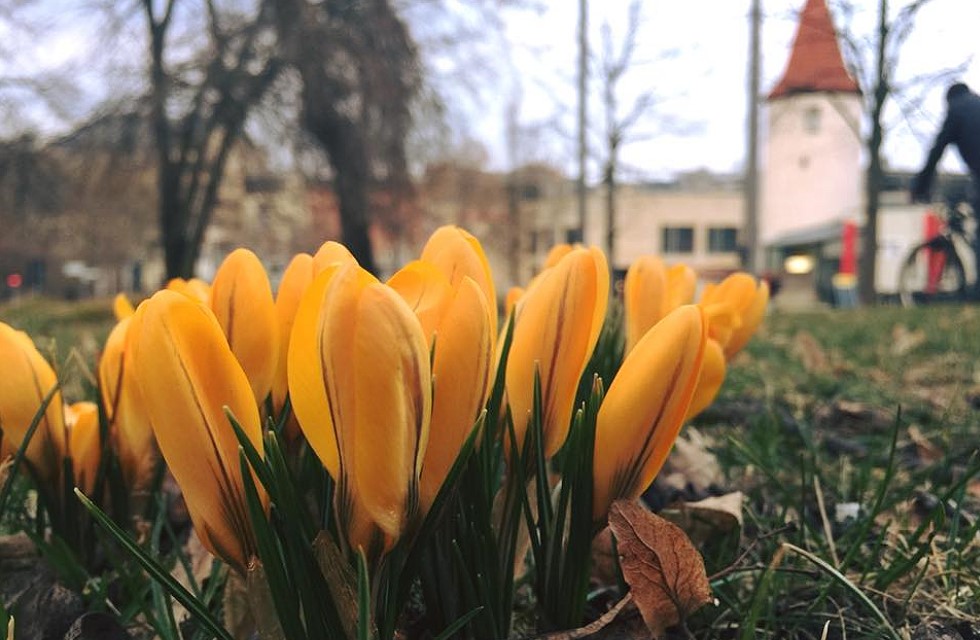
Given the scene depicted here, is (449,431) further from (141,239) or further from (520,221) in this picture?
(141,239)

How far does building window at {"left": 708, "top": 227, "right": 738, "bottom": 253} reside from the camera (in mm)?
38250

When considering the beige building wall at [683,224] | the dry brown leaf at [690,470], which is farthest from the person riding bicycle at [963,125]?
the beige building wall at [683,224]

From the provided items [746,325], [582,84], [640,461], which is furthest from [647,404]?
[582,84]

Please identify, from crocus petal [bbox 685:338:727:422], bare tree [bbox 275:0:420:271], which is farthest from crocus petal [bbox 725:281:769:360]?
bare tree [bbox 275:0:420:271]

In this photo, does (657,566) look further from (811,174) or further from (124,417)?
(811,174)

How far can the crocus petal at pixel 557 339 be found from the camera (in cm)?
57

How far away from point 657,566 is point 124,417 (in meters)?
0.54

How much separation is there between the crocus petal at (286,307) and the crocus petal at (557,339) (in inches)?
8.2

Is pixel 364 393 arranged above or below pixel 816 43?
below

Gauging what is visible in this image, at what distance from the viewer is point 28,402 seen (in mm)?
731

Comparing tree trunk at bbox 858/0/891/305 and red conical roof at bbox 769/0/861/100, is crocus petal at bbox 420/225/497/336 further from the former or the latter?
tree trunk at bbox 858/0/891/305

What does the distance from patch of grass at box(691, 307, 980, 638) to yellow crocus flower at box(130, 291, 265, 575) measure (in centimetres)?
36

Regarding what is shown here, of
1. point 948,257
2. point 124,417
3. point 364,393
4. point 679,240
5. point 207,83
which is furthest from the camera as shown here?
point 679,240

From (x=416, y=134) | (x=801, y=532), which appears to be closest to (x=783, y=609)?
(x=801, y=532)
